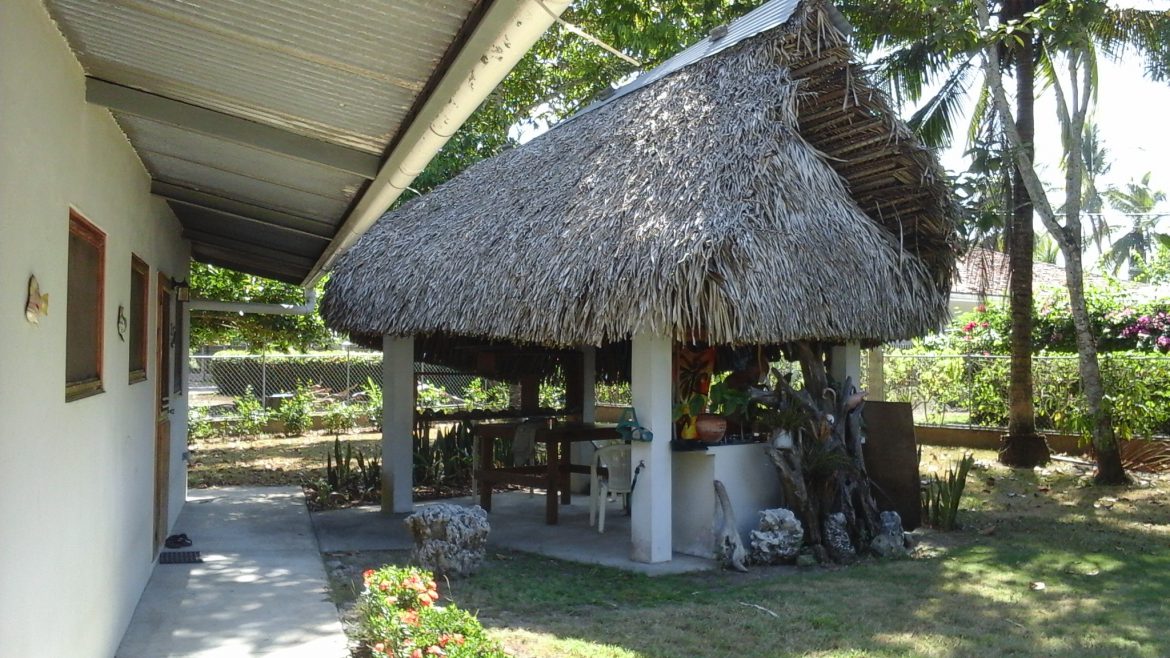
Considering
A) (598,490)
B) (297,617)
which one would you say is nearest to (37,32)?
(297,617)

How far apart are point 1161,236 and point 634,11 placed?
1739 cm

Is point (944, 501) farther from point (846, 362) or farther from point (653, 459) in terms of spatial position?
point (653, 459)

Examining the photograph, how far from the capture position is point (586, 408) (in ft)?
39.1

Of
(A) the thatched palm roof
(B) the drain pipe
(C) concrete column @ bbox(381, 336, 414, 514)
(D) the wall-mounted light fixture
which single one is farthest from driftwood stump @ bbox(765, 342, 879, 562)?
(D) the wall-mounted light fixture

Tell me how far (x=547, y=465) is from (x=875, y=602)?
3984mm

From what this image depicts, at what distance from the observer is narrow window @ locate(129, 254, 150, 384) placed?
6.12 m

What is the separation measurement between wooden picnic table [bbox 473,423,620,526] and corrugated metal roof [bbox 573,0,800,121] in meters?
3.59

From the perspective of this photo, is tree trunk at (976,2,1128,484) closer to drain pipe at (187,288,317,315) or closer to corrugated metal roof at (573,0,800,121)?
corrugated metal roof at (573,0,800,121)

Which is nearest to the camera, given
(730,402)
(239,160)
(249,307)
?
(239,160)

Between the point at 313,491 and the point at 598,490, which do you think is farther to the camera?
the point at 313,491

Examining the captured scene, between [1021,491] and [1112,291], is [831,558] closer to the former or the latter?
[1021,491]

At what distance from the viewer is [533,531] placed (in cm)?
946

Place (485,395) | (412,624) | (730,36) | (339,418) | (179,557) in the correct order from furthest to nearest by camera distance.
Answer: (485,395), (339,418), (730,36), (179,557), (412,624)

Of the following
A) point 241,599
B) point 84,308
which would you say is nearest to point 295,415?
point 241,599
